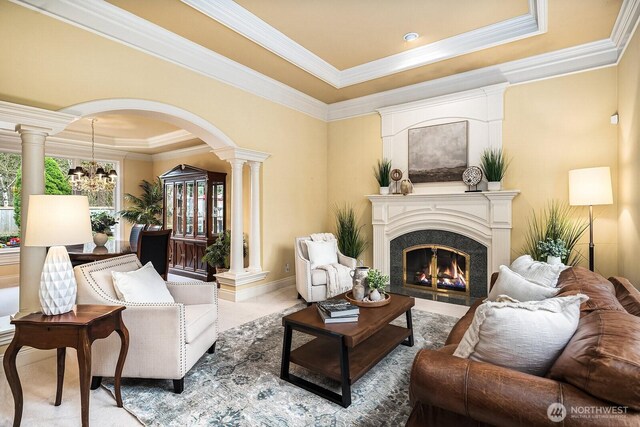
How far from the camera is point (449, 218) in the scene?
4.66 m

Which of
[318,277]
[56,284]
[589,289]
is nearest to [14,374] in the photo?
[56,284]

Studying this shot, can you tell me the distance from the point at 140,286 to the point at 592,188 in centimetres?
429

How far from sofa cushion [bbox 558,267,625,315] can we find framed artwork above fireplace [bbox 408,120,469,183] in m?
2.48

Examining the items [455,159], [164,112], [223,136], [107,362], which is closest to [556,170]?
[455,159]

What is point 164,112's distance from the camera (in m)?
3.55

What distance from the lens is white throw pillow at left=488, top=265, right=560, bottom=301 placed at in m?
2.08

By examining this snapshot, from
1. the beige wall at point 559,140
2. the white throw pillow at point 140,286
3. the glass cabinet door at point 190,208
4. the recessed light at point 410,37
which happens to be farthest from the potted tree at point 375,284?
the glass cabinet door at point 190,208

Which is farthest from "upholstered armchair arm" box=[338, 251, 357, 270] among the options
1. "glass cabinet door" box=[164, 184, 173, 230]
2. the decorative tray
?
"glass cabinet door" box=[164, 184, 173, 230]

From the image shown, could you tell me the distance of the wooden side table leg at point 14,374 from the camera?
1814 millimetres

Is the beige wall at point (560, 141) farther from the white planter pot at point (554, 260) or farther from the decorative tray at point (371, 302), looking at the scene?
the decorative tray at point (371, 302)

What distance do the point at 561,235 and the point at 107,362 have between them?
4.62m

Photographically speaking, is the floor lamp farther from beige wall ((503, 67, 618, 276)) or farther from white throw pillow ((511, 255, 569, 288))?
white throw pillow ((511, 255, 569, 288))

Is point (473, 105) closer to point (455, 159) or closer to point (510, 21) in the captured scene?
point (455, 159)

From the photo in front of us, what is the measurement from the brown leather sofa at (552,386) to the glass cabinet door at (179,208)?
6102 millimetres
